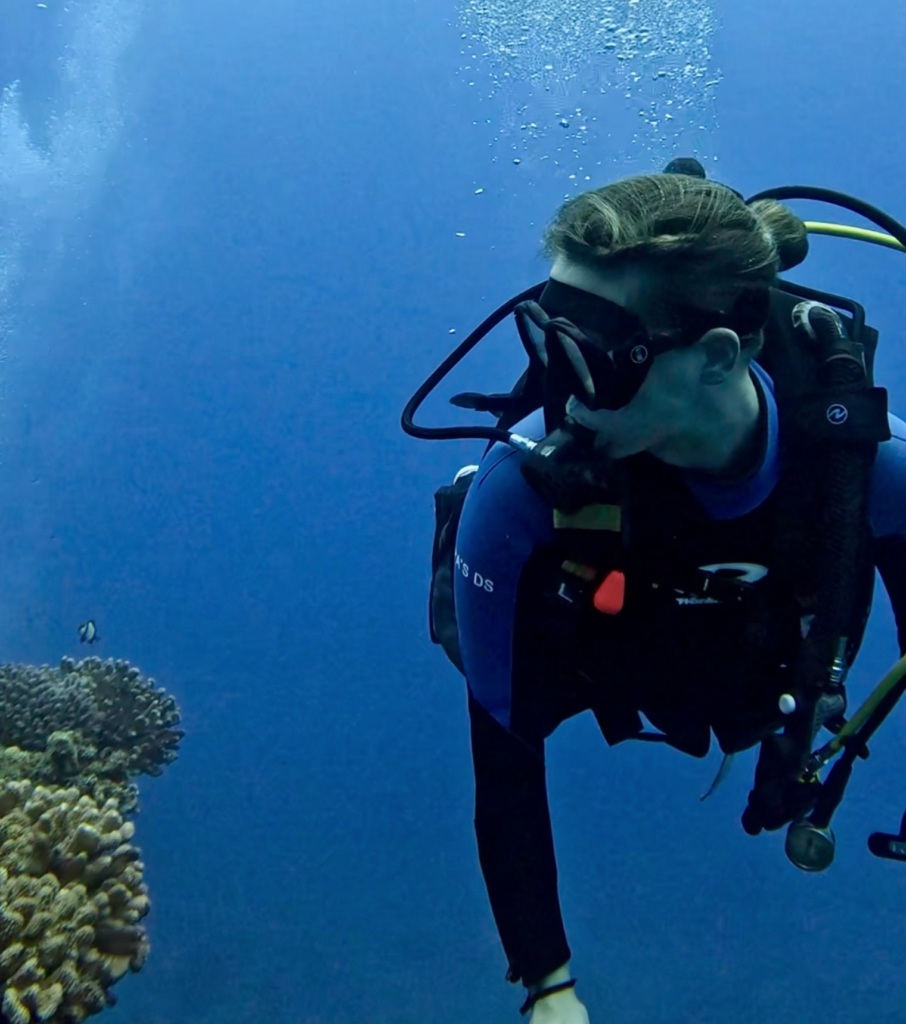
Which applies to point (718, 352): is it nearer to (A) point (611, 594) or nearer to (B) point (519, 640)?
(A) point (611, 594)

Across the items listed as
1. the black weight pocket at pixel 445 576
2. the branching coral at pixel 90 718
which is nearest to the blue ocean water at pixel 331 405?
the branching coral at pixel 90 718

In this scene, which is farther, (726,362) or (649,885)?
(649,885)

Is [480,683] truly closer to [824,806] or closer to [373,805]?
[824,806]

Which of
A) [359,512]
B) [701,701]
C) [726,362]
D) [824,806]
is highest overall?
[359,512]

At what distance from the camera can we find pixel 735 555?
1.90 meters

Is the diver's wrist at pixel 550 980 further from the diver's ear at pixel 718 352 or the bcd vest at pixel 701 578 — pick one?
the diver's ear at pixel 718 352

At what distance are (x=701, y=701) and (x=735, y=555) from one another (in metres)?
0.40

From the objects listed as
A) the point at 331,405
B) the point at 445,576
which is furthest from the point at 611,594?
the point at 331,405

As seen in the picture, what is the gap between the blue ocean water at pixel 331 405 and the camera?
5.18 metres

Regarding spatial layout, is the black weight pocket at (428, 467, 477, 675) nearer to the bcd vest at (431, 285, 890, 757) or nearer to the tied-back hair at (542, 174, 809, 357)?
the bcd vest at (431, 285, 890, 757)

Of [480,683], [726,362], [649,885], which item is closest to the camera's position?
[726,362]

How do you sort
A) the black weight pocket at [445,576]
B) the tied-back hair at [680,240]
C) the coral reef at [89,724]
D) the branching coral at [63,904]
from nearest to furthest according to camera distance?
1. the tied-back hair at [680,240]
2. the black weight pocket at [445,576]
3. the branching coral at [63,904]
4. the coral reef at [89,724]

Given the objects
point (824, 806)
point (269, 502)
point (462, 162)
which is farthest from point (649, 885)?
point (462, 162)

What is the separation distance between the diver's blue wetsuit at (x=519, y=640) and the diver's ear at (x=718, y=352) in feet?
0.76
